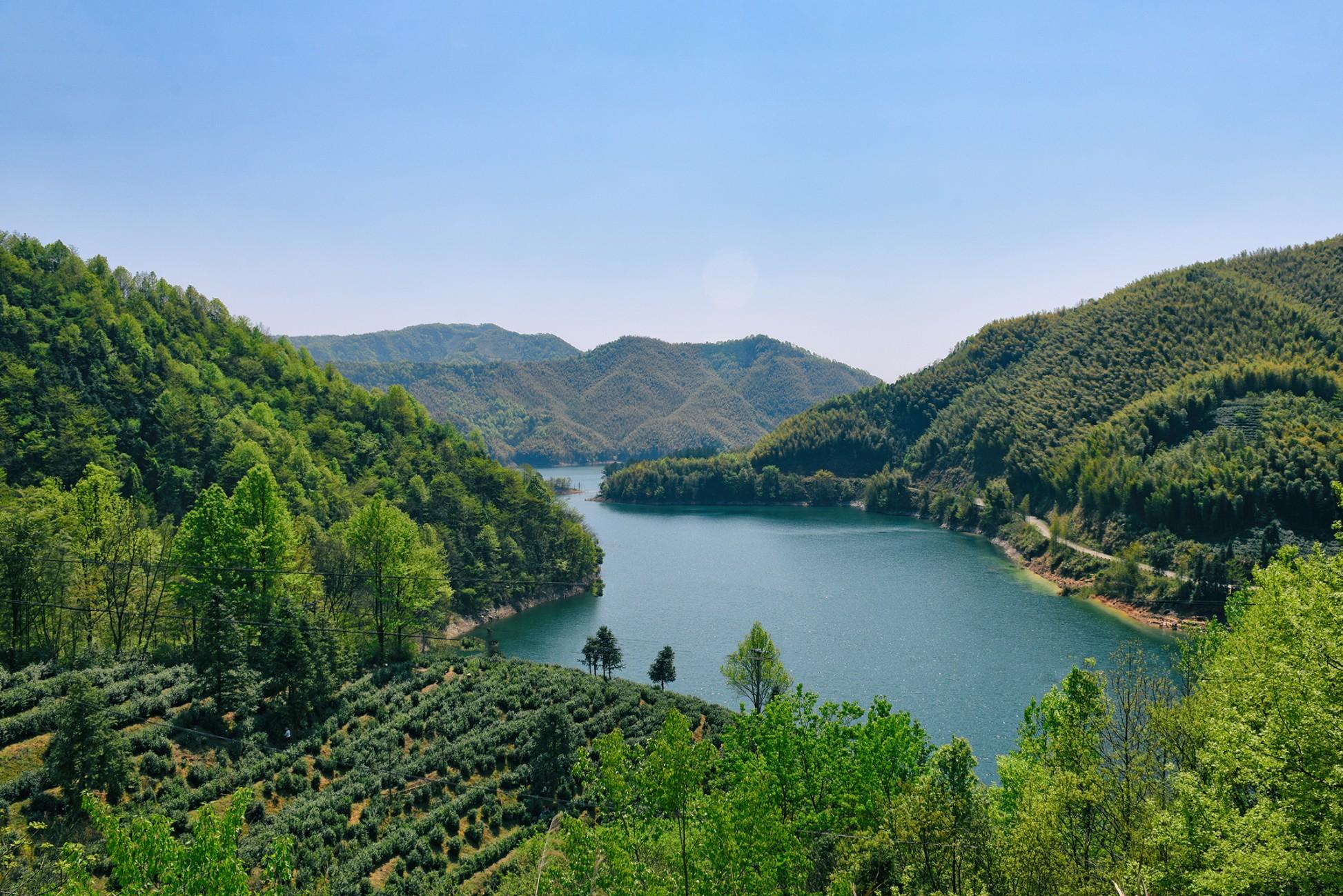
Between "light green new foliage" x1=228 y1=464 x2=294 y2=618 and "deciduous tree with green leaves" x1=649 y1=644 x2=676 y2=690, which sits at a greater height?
"light green new foliage" x1=228 y1=464 x2=294 y2=618

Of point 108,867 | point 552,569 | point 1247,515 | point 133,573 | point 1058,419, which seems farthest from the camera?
point 1058,419

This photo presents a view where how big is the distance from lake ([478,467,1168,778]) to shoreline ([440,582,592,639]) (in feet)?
3.32

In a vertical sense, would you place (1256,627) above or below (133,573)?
above

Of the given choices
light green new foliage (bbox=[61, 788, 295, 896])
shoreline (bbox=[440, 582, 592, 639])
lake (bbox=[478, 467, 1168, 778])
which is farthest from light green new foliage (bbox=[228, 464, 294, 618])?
light green new foliage (bbox=[61, 788, 295, 896])

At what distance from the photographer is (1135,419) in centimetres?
9075

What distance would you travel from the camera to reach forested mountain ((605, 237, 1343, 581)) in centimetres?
6988

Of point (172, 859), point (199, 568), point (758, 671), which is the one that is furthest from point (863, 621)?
point (172, 859)

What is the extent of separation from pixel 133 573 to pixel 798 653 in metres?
39.2

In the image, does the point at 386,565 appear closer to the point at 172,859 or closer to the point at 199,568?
the point at 199,568

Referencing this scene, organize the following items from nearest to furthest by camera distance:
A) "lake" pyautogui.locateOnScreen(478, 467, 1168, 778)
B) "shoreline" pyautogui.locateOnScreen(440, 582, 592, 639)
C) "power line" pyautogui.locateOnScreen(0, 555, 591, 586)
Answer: "power line" pyautogui.locateOnScreen(0, 555, 591, 586) → "lake" pyautogui.locateOnScreen(478, 467, 1168, 778) → "shoreline" pyautogui.locateOnScreen(440, 582, 592, 639)

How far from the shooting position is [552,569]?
77500 mm

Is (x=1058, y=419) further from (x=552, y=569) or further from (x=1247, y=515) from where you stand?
(x=552, y=569)

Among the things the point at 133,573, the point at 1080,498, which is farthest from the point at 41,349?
the point at 1080,498

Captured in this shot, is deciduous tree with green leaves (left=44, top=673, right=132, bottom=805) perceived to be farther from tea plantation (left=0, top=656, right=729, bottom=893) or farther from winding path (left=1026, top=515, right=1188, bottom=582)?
winding path (left=1026, top=515, right=1188, bottom=582)
